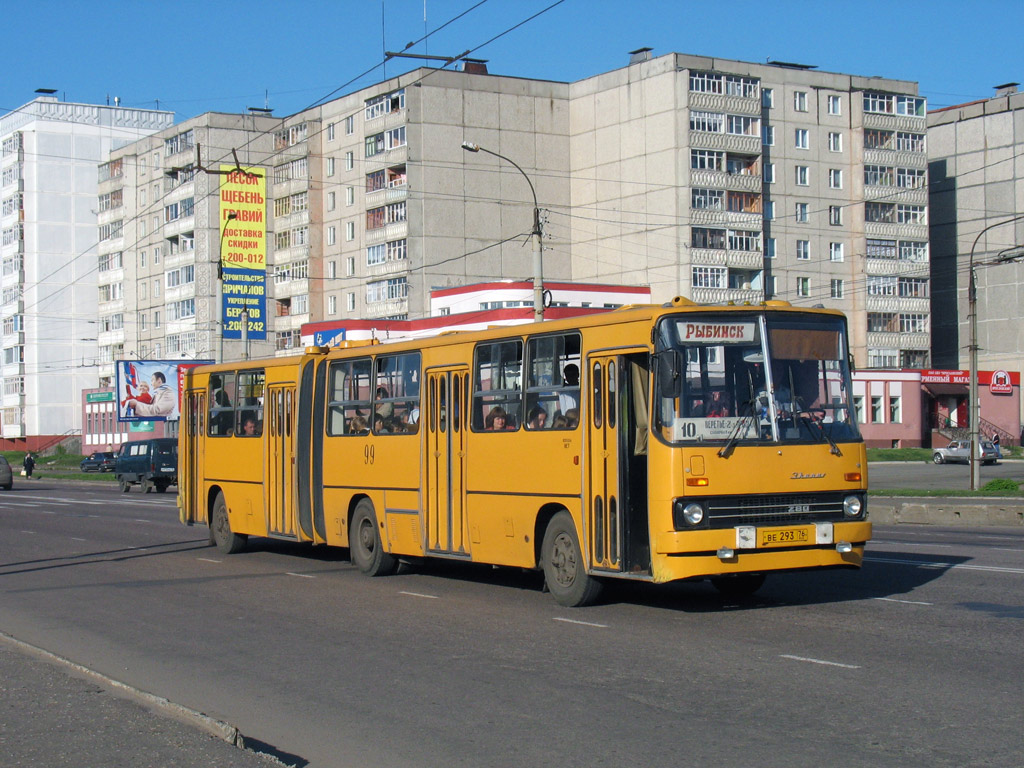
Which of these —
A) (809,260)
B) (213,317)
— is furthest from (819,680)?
(213,317)

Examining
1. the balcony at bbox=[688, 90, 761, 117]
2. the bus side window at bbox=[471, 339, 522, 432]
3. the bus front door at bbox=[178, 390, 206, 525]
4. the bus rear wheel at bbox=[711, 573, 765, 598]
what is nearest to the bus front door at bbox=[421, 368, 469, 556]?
the bus side window at bbox=[471, 339, 522, 432]

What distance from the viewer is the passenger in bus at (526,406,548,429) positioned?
13.0 m

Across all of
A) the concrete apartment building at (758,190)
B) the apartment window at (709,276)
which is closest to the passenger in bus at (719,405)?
the concrete apartment building at (758,190)

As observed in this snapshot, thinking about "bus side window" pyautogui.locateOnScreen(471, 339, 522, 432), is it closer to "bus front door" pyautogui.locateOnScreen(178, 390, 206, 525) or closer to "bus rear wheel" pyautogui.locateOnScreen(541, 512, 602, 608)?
"bus rear wheel" pyautogui.locateOnScreen(541, 512, 602, 608)

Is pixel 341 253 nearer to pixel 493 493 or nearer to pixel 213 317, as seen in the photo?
pixel 213 317

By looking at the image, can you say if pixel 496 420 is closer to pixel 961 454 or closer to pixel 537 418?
pixel 537 418

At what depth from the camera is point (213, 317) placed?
86.8 m

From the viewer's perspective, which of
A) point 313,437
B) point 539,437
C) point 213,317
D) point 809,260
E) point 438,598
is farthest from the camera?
point 213,317

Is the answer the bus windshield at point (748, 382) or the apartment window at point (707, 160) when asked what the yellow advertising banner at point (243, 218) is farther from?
the apartment window at point (707, 160)

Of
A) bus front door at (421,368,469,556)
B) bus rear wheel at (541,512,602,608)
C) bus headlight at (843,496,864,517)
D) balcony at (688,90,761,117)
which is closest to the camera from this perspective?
bus headlight at (843,496,864,517)

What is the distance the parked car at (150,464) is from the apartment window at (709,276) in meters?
34.5

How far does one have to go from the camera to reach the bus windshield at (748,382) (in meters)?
11.2

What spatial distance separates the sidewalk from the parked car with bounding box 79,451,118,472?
72.9 m

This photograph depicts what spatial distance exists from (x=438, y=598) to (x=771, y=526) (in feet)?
Result: 13.7
